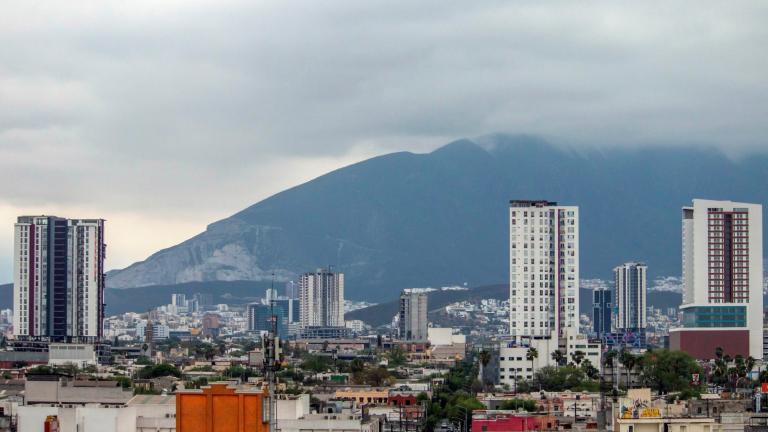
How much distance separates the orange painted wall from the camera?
113 feet

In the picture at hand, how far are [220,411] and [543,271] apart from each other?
142 m

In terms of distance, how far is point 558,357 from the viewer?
6161 inches

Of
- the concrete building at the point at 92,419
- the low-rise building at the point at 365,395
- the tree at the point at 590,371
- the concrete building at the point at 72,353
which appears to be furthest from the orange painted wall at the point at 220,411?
the concrete building at the point at 72,353

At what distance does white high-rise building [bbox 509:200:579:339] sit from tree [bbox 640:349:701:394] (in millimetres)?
35248

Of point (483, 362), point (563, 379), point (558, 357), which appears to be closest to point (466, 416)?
point (563, 379)

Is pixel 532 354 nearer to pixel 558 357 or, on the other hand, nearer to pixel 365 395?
pixel 558 357

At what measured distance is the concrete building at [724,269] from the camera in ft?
595

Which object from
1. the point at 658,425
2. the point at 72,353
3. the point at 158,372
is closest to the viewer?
the point at 658,425

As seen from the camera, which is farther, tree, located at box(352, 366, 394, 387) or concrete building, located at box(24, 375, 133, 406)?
tree, located at box(352, 366, 394, 387)

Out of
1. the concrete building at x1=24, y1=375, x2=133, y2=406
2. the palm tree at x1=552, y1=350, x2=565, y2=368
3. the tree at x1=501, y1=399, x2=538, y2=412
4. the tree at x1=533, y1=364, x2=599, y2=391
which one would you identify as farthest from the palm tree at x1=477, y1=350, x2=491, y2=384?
the concrete building at x1=24, y1=375, x2=133, y2=406

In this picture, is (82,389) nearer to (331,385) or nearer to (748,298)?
(331,385)

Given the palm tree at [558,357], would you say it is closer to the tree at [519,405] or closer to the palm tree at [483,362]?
the palm tree at [483,362]

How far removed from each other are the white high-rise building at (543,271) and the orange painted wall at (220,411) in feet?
445

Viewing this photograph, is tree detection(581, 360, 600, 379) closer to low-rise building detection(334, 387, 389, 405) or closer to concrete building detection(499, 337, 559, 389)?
concrete building detection(499, 337, 559, 389)
